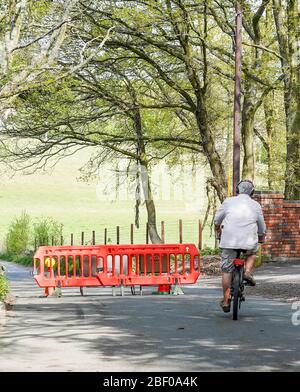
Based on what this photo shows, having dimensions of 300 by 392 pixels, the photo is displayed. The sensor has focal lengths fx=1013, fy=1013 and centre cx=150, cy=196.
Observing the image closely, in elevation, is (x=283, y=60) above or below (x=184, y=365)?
above

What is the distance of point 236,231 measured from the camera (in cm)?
1391

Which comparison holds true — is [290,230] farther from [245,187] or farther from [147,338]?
[147,338]

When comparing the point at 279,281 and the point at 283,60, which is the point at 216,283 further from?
the point at 283,60

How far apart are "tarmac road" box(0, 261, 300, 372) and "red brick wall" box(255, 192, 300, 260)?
575 inches

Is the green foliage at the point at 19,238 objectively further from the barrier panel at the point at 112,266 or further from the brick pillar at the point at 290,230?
the barrier panel at the point at 112,266

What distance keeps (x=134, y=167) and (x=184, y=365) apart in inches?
1478

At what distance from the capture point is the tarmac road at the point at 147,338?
31.1ft

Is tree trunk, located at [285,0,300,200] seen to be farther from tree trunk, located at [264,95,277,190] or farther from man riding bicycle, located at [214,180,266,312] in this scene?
man riding bicycle, located at [214,180,266,312]

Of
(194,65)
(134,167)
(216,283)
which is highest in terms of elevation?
Answer: (194,65)

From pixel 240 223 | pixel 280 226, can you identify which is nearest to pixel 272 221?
pixel 280 226

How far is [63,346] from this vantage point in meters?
10.8

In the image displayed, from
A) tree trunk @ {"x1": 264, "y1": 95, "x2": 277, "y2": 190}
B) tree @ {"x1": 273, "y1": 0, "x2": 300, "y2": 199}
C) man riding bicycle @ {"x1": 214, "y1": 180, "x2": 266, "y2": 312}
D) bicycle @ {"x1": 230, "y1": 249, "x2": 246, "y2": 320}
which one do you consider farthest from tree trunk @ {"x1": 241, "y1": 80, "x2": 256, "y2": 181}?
bicycle @ {"x1": 230, "y1": 249, "x2": 246, "y2": 320}

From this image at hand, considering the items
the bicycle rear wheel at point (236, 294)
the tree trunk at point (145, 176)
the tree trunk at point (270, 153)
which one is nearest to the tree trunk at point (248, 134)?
the tree trunk at point (270, 153)
